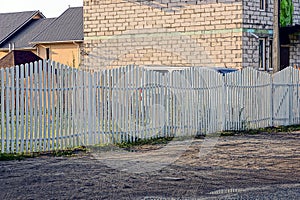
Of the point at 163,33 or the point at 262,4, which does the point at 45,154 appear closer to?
the point at 163,33

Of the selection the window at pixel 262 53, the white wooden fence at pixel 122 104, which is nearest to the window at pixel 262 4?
the window at pixel 262 53

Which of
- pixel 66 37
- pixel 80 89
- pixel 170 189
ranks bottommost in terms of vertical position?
pixel 170 189

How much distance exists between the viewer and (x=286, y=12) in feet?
92.9

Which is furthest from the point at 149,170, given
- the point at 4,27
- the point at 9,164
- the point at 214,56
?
the point at 4,27

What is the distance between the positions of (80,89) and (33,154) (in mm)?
1926

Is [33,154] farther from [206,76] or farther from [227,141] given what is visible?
[206,76]

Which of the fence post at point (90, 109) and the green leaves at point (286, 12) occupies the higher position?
the green leaves at point (286, 12)

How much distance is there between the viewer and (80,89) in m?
13.7

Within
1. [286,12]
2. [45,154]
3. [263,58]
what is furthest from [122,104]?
[286,12]

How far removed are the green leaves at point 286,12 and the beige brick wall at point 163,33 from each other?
3.77 meters

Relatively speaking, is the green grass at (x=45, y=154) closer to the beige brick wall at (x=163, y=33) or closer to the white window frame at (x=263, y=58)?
the beige brick wall at (x=163, y=33)

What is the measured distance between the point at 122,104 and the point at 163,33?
12836 mm

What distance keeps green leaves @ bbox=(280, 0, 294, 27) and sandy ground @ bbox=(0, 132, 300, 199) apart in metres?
14.7

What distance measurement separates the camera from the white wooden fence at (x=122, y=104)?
41.1 feet
